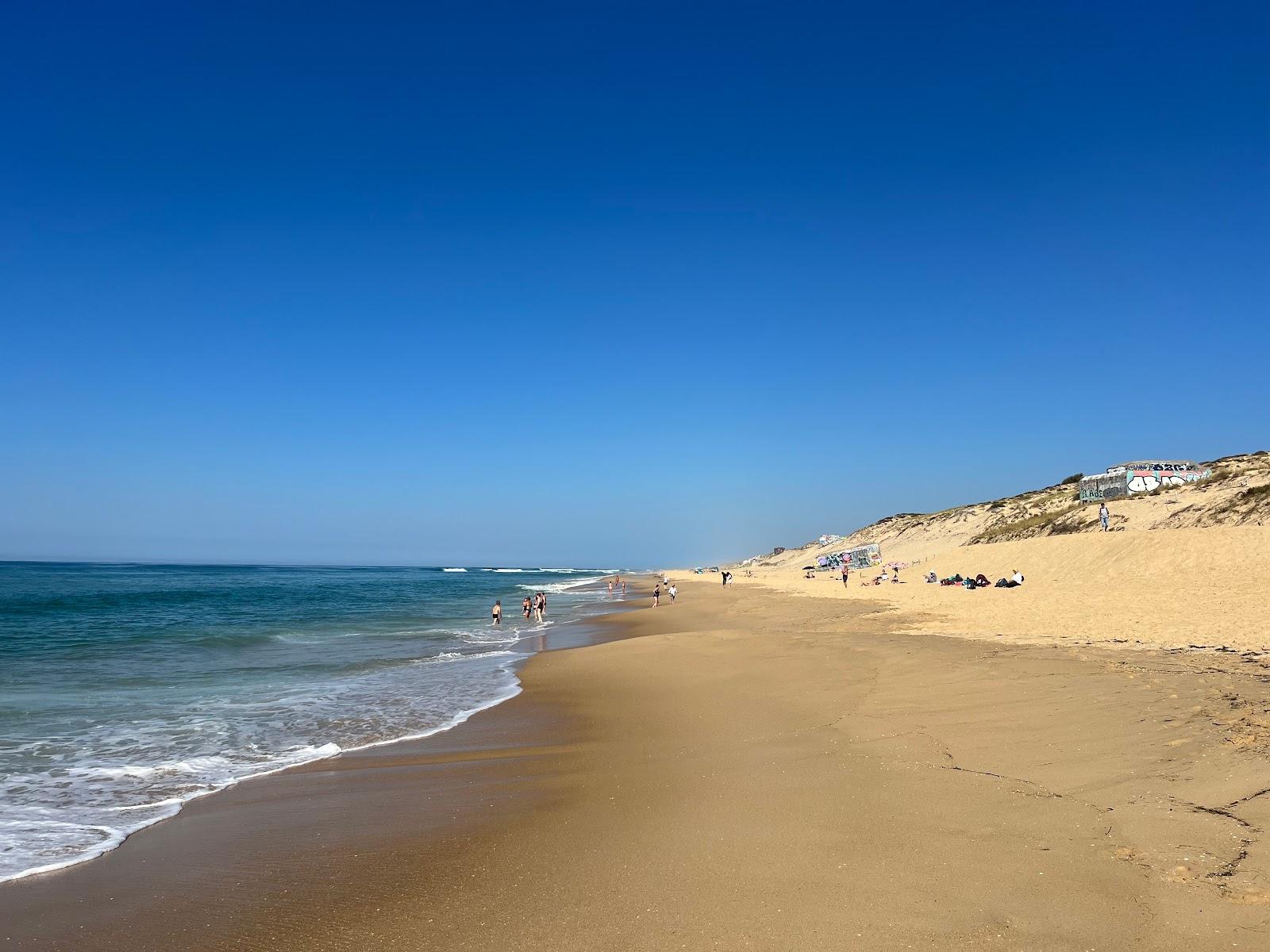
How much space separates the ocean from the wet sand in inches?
38.4

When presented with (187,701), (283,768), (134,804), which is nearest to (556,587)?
(187,701)

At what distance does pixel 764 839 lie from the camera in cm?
587

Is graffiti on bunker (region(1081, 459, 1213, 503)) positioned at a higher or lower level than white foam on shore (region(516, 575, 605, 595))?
higher

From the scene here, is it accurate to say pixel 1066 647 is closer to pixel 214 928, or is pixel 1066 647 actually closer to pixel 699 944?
pixel 699 944

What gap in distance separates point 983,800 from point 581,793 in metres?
Answer: 4.08

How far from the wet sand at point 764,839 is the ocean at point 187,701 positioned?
38.4 inches

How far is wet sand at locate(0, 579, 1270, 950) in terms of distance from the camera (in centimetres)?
443

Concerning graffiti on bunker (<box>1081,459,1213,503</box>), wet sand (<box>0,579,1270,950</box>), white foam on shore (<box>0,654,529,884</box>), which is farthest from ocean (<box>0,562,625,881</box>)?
graffiti on bunker (<box>1081,459,1213,503</box>)

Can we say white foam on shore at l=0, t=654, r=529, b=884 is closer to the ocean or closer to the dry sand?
the ocean

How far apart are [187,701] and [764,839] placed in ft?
45.2

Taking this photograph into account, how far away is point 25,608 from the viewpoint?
39.3m

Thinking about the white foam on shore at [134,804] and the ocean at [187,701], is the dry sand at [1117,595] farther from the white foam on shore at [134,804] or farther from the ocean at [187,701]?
the white foam on shore at [134,804]

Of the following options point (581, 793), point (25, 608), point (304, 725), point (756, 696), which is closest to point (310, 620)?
point (25, 608)

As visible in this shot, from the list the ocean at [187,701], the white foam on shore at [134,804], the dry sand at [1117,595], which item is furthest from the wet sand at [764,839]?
the dry sand at [1117,595]
